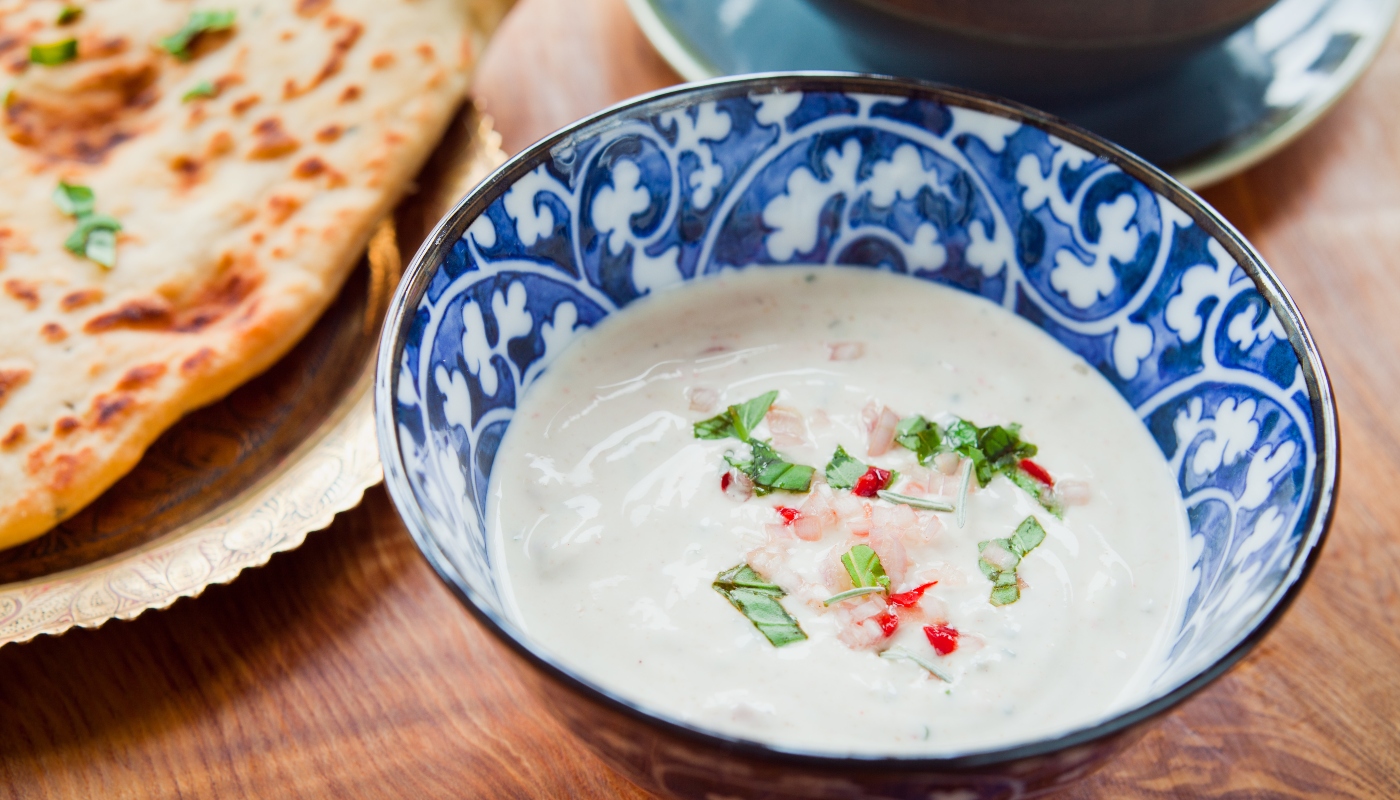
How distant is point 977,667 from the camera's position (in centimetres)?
137

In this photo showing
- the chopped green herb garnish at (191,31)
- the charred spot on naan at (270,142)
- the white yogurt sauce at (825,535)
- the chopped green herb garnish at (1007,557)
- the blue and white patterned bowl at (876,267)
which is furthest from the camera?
the chopped green herb garnish at (191,31)

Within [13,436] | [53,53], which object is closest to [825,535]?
[13,436]

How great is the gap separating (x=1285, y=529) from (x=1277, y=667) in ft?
1.49

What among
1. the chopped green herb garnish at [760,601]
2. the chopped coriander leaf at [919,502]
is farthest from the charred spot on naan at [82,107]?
the chopped coriander leaf at [919,502]

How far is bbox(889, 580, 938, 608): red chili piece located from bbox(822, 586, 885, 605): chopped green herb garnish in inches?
0.8

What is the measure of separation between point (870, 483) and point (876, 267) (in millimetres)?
454

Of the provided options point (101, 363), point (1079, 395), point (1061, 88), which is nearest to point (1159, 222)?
point (1079, 395)

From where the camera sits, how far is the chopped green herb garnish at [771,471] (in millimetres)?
1532

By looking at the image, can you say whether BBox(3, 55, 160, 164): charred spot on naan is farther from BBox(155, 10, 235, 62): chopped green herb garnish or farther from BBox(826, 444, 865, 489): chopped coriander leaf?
BBox(826, 444, 865, 489): chopped coriander leaf

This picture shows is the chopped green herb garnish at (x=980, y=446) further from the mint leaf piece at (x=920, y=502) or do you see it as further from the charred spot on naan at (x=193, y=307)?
the charred spot on naan at (x=193, y=307)

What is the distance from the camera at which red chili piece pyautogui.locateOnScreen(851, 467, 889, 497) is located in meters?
1.53

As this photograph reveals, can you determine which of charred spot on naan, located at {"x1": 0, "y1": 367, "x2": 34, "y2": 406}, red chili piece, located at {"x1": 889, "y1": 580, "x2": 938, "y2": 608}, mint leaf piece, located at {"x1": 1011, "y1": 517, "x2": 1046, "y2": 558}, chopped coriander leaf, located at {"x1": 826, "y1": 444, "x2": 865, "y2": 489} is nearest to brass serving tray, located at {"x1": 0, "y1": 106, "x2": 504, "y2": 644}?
charred spot on naan, located at {"x1": 0, "y1": 367, "x2": 34, "y2": 406}

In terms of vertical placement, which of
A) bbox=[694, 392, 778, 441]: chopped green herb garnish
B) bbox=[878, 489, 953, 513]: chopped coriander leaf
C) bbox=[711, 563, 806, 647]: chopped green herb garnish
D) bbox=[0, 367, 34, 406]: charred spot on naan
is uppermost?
bbox=[878, 489, 953, 513]: chopped coriander leaf

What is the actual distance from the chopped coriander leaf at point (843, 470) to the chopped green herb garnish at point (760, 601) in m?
0.18
